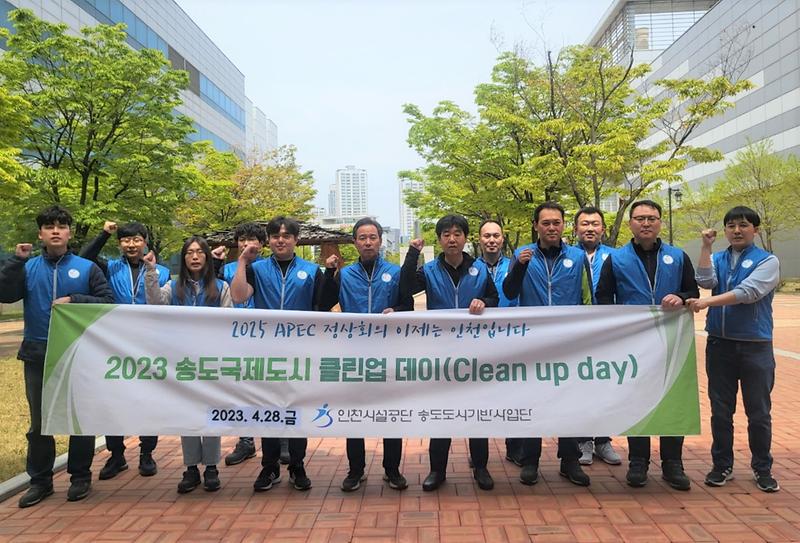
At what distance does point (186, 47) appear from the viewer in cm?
3869

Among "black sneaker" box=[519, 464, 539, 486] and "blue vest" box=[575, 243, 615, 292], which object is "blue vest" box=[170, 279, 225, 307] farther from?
"blue vest" box=[575, 243, 615, 292]

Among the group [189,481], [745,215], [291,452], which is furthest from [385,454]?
[745,215]

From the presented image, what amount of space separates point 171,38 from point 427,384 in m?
38.4

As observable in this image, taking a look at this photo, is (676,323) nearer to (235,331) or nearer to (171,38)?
(235,331)

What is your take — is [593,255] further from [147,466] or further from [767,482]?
[147,466]

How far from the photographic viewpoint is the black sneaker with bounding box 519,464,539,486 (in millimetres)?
4097

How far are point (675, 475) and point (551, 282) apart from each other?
1.59 m

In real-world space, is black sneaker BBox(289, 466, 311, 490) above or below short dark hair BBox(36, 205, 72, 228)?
below

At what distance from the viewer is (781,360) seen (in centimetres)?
934

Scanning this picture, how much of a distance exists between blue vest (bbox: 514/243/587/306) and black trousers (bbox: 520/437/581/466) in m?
1.00

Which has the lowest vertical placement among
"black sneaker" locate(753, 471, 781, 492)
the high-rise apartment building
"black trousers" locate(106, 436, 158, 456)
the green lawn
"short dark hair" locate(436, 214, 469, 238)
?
the green lawn

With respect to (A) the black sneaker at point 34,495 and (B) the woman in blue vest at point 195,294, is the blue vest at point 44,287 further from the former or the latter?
(A) the black sneaker at point 34,495

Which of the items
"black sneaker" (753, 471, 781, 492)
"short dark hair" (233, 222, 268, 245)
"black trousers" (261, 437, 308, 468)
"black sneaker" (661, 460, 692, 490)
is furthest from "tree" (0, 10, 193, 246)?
"black sneaker" (753, 471, 781, 492)

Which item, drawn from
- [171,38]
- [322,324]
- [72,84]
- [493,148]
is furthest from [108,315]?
[171,38]
